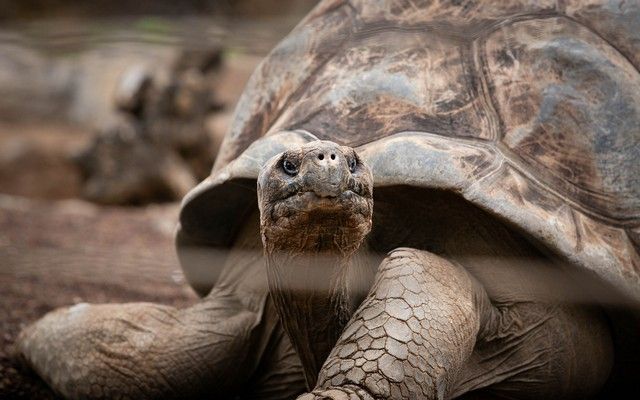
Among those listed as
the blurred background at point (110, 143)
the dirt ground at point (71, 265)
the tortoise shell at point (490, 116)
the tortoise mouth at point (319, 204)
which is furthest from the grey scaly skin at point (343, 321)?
the blurred background at point (110, 143)

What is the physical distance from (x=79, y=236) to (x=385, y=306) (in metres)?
4.27

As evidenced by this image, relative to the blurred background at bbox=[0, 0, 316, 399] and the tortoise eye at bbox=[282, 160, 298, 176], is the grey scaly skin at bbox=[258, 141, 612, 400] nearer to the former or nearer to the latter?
the tortoise eye at bbox=[282, 160, 298, 176]

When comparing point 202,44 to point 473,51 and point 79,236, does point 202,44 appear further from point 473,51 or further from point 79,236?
point 79,236

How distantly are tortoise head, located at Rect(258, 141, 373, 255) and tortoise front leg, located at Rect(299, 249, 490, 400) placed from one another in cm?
16

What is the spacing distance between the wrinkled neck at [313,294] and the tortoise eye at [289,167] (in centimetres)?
19

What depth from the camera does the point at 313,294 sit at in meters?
2.30

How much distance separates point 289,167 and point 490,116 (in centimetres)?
78

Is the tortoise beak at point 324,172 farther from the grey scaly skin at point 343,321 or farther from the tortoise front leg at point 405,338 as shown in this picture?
the tortoise front leg at point 405,338

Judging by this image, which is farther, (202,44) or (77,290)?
(77,290)

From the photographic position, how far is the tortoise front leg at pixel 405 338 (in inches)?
82.3

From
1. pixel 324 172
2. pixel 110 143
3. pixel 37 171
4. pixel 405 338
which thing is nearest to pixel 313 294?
pixel 405 338

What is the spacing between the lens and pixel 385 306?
221 cm

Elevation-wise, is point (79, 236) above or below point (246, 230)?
below

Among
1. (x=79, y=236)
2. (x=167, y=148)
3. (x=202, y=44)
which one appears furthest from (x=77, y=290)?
(x=167, y=148)
